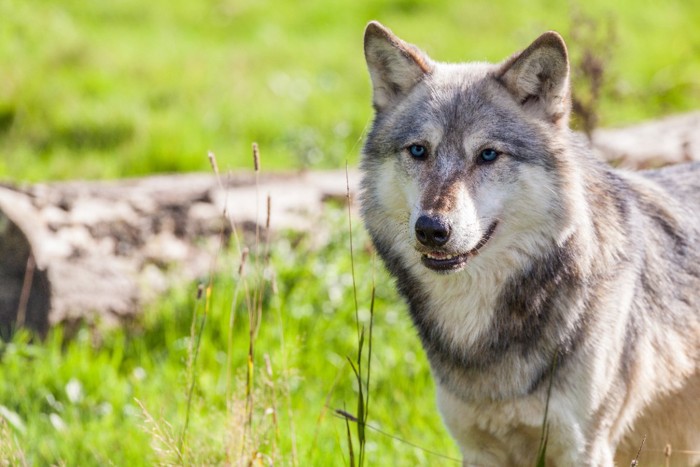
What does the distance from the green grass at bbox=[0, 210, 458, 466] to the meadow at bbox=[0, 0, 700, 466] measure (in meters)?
0.01

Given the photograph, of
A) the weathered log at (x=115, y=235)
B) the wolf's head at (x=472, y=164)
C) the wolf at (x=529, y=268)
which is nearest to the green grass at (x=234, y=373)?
the weathered log at (x=115, y=235)

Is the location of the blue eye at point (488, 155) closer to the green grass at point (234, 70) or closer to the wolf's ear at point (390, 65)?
the wolf's ear at point (390, 65)

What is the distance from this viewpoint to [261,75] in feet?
31.8

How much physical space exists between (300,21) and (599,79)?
5.63 m

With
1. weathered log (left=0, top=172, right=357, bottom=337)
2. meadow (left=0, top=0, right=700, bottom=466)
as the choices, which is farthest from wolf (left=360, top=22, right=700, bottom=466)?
weathered log (left=0, top=172, right=357, bottom=337)

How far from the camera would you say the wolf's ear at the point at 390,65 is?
3623 mm

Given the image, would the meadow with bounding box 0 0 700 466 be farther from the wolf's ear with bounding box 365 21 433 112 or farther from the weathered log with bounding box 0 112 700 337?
the wolf's ear with bounding box 365 21 433 112

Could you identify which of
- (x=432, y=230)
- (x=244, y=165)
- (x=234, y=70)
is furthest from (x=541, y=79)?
(x=234, y=70)

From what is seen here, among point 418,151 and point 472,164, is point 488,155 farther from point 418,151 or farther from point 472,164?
point 418,151

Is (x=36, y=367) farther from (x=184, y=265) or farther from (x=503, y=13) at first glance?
(x=503, y=13)

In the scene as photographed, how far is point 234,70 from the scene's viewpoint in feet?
31.5

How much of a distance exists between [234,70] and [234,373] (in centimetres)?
532

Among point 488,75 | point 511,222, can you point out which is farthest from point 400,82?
point 511,222

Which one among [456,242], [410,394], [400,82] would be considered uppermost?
[400,82]
